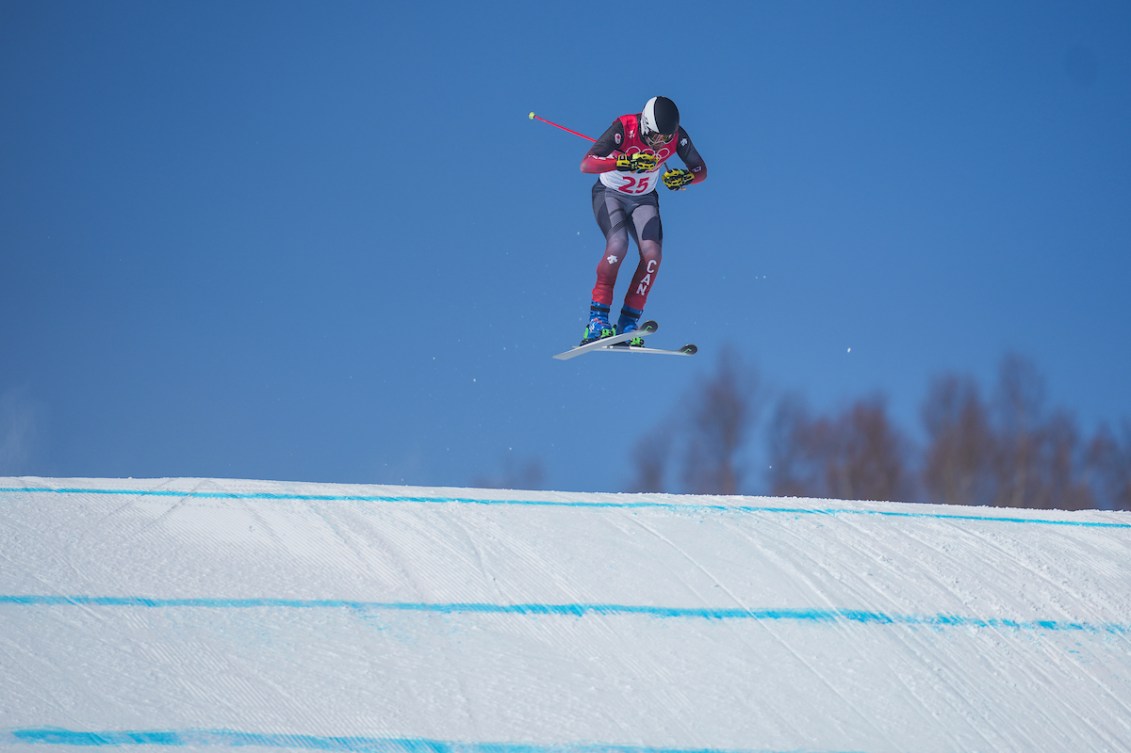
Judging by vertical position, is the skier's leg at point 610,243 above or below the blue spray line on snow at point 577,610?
above

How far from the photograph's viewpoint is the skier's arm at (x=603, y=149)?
662 cm

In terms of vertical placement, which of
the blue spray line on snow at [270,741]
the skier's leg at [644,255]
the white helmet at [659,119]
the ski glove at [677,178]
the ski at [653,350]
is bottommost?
the blue spray line on snow at [270,741]

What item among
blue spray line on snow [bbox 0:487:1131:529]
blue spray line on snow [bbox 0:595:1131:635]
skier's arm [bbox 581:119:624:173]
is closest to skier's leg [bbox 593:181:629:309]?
skier's arm [bbox 581:119:624:173]

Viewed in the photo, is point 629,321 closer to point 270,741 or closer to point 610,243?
point 610,243

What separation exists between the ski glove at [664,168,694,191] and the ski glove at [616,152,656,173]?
288mm

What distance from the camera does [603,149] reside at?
6656 mm

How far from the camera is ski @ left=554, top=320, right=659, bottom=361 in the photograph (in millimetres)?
6938

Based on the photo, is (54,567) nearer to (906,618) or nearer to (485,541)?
(485,541)

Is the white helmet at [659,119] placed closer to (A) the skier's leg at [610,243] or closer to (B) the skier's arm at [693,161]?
(B) the skier's arm at [693,161]

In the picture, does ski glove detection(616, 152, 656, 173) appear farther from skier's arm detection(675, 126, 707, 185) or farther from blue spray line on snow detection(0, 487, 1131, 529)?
blue spray line on snow detection(0, 487, 1131, 529)

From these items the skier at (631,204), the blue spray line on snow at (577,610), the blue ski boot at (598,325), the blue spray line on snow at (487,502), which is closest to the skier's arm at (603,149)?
the skier at (631,204)

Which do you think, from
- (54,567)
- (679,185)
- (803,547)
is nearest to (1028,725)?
(803,547)

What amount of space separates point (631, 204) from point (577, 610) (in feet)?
12.9

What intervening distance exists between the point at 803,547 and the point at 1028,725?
1309 mm
